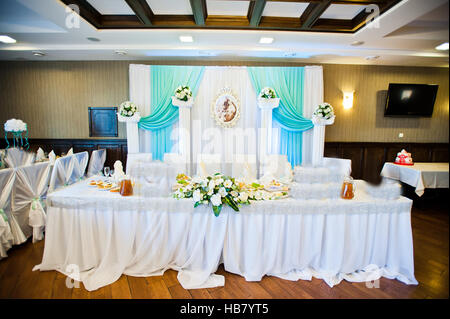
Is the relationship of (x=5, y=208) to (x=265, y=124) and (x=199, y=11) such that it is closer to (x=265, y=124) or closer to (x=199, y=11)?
(x=199, y=11)

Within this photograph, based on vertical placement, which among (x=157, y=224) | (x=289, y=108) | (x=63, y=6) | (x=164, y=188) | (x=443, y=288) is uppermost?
(x=63, y=6)

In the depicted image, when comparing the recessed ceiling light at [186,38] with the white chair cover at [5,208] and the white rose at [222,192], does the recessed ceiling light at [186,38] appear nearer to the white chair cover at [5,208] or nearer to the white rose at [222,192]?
the white rose at [222,192]

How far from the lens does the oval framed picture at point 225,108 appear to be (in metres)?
4.19

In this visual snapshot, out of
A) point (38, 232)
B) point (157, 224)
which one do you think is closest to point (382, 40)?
point (157, 224)

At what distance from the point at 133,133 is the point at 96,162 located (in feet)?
3.17

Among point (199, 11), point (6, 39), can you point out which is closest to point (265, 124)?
point (199, 11)

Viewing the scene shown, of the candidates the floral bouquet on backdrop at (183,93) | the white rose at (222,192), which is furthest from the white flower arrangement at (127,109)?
the white rose at (222,192)

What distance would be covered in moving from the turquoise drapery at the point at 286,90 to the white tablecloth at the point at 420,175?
1749 millimetres

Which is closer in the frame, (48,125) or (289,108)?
(289,108)

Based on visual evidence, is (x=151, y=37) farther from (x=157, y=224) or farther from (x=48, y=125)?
(x=48, y=125)

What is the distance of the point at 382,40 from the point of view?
3.22 m

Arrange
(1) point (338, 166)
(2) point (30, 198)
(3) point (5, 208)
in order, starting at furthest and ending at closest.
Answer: (2) point (30, 198) → (3) point (5, 208) → (1) point (338, 166)

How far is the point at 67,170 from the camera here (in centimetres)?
293
